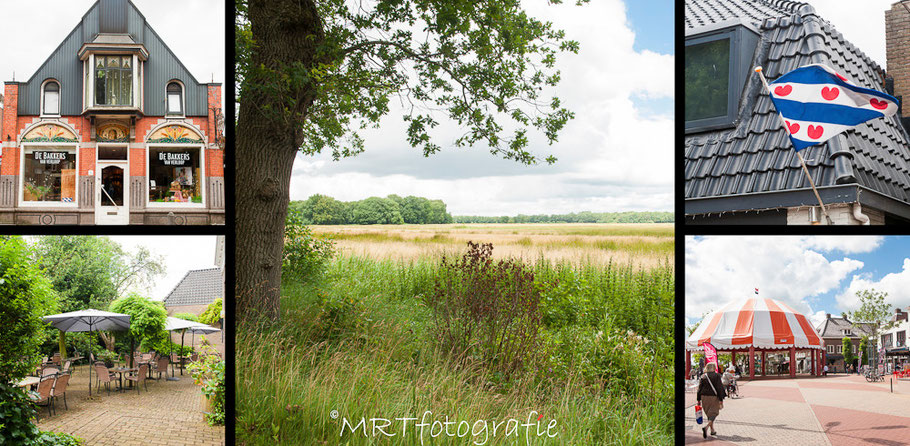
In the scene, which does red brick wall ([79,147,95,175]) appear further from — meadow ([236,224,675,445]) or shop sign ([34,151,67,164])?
meadow ([236,224,675,445])

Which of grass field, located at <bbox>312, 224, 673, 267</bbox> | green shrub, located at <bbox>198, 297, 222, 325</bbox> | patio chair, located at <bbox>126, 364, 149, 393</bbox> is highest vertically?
grass field, located at <bbox>312, 224, 673, 267</bbox>

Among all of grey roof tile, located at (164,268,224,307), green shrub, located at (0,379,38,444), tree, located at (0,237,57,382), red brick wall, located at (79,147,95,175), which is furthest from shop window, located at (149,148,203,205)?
green shrub, located at (0,379,38,444)

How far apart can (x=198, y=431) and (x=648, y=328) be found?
4.17 meters

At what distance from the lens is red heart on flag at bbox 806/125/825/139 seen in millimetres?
3479

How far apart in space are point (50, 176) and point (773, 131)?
4.84 metres

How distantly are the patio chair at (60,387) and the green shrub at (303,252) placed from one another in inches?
77.3

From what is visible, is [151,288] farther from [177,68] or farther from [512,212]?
[512,212]

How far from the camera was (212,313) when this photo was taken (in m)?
3.88

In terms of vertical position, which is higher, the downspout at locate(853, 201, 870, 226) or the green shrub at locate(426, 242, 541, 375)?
the downspout at locate(853, 201, 870, 226)

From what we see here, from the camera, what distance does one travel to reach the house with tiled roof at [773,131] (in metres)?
3.50

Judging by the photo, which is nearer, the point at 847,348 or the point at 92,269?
the point at 847,348

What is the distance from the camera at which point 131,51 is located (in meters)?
3.53

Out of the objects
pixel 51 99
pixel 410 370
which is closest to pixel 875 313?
pixel 410 370

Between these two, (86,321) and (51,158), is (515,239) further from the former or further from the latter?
(51,158)
